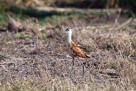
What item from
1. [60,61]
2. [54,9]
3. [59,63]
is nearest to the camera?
[59,63]

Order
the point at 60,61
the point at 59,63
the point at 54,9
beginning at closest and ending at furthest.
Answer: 1. the point at 59,63
2. the point at 60,61
3. the point at 54,9

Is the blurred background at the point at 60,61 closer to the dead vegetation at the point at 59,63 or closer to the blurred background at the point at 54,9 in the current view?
the dead vegetation at the point at 59,63

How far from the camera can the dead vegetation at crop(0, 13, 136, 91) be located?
3.70 metres

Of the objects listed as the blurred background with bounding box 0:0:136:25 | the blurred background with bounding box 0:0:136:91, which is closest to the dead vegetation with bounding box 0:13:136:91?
the blurred background with bounding box 0:0:136:91

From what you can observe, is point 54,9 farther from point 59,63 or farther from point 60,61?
point 59,63

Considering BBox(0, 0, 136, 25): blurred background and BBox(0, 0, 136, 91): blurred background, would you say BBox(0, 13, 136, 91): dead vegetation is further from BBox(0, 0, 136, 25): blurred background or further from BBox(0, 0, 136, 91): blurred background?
BBox(0, 0, 136, 25): blurred background

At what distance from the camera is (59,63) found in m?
4.81

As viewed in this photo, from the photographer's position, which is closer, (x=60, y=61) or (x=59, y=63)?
(x=59, y=63)

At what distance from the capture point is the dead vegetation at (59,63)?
3.70 metres

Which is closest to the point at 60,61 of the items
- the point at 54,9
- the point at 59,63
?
the point at 59,63

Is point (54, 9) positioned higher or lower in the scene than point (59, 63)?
higher

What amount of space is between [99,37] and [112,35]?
381mm

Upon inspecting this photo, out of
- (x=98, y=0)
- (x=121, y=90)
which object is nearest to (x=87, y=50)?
(x=121, y=90)

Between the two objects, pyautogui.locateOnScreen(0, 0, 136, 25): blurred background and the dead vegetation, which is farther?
pyautogui.locateOnScreen(0, 0, 136, 25): blurred background
